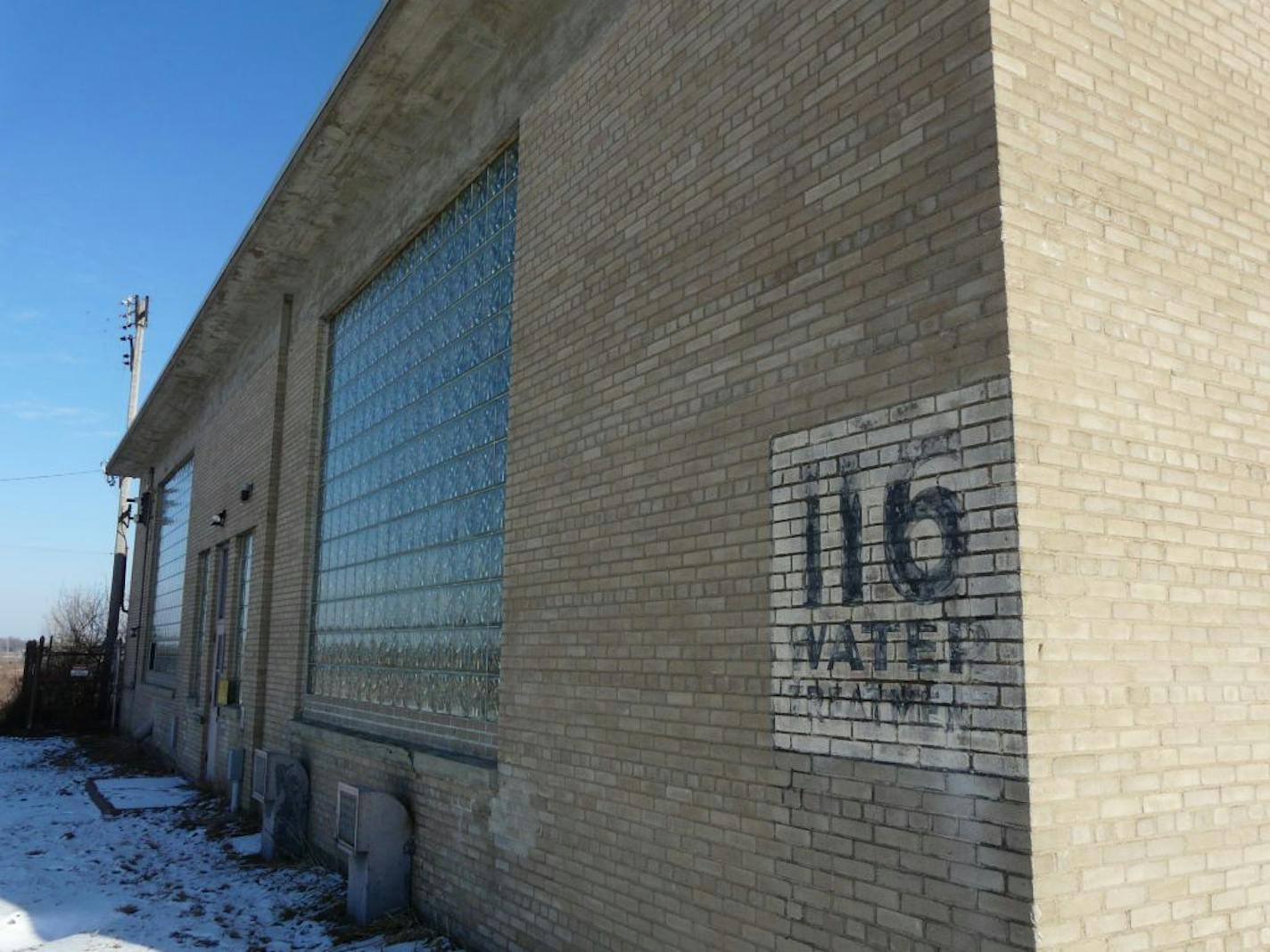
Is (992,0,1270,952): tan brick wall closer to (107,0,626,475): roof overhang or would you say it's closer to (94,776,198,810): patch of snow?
(107,0,626,475): roof overhang

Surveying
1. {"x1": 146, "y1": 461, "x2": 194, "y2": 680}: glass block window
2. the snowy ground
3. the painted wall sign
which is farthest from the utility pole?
the painted wall sign

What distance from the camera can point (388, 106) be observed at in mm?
8641

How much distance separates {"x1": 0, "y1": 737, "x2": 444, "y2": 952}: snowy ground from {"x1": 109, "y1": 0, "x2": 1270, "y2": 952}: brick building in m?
1.54

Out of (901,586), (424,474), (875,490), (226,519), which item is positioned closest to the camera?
(901,586)

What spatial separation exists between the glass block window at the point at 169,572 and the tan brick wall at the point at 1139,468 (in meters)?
17.4

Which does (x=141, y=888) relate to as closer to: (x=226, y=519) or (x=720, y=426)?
(x=226, y=519)

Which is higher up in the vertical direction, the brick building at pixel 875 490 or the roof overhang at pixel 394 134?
the roof overhang at pixel 394 134

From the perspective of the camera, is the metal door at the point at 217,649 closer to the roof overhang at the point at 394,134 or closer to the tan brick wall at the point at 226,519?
the tan brick wall at the point at 226,519

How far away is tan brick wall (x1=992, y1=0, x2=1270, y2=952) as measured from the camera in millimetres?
3275

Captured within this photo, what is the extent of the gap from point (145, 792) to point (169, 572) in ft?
23.9

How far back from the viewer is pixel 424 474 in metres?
8.74

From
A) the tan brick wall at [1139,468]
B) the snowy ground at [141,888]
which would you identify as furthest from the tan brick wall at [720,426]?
the snowy ground at [141,888]

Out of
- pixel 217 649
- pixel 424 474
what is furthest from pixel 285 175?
pixel 217 649

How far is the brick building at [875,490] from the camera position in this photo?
335 centimetres
